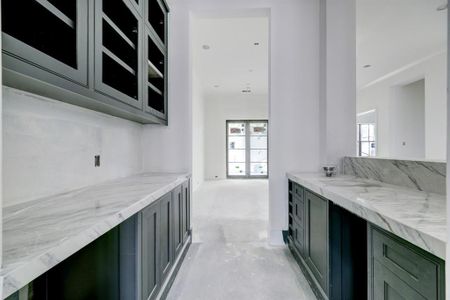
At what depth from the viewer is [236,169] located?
30.3 ft

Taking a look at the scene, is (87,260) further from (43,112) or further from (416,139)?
(416,139)

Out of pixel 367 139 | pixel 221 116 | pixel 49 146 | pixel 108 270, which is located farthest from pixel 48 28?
pixel 367 139

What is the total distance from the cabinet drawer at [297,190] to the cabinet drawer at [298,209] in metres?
0.03

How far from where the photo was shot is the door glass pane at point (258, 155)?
30.4ft

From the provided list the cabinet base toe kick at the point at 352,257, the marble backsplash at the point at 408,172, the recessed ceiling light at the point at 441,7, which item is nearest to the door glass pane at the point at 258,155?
the recessed ceiling light at the point at 441,7

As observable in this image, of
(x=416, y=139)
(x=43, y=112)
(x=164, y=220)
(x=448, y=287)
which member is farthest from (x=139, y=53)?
(x=416, y=139)

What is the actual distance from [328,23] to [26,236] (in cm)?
315

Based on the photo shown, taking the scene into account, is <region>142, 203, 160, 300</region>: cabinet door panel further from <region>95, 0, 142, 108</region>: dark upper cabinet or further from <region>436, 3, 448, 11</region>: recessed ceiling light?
<region>436, 3, 448, 11</region>: recessed ceiling light

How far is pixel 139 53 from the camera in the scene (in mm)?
2055

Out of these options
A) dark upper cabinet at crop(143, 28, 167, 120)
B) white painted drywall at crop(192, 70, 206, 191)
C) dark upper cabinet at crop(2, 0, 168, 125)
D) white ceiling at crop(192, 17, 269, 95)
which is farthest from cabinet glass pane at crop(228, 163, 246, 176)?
dark upper cabinet at crop(2, 0, 168, 125)

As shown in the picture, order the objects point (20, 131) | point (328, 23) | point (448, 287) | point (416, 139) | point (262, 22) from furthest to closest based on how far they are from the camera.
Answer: point (416, 139) → point (262, 22) → point (328, 23) → point (20, 131) → point (448, 287)

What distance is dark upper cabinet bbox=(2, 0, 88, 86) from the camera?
43.9 inches

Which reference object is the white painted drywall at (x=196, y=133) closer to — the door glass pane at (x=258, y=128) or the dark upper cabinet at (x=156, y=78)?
the door glass pane at (x=258, y=128)

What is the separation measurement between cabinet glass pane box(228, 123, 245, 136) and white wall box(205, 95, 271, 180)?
11.4 inches
